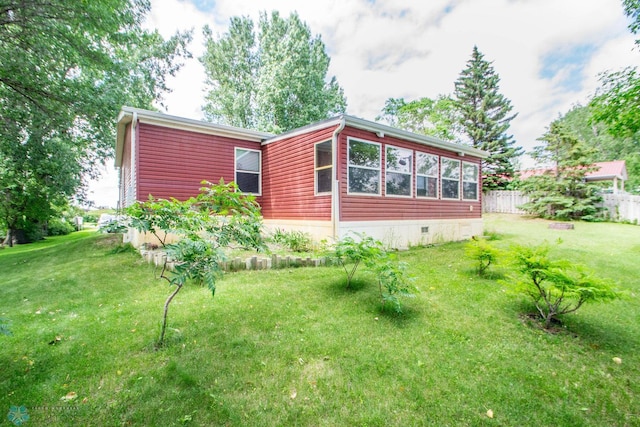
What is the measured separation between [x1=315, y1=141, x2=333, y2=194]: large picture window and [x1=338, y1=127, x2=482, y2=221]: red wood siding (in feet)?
1.29

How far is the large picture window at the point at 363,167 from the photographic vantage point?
7020 millimetres

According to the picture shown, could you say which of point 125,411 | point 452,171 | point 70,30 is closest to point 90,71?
point 70,30

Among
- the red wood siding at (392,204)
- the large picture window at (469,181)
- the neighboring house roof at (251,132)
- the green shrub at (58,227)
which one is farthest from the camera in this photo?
the green shrub at (58,227)

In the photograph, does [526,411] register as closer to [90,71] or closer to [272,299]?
[272,299]

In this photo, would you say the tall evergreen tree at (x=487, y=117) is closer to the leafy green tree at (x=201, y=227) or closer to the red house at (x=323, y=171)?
the red house at (x=323, y=171)

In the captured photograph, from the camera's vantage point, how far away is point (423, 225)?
8.53 meters

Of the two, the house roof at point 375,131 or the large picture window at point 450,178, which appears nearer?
the house roof at point 375,131

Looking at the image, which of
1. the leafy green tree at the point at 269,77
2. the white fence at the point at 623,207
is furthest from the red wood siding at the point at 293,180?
the white fence at the point at 623,207

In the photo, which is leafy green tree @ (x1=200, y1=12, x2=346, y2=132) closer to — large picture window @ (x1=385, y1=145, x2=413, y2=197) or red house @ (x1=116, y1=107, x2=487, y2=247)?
red house @ (x1=116, y1=107, x2=487, y2=247)

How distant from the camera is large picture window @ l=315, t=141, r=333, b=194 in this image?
23.1 ft

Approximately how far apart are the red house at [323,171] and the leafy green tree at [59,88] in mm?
1815

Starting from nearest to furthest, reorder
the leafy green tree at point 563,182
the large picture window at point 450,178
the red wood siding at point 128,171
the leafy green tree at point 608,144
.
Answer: the red wood siding at point 128,171 < the large picture window at point 450,178 < the leafy green tree at point 563,182 < the leafy green tree at point 608,144

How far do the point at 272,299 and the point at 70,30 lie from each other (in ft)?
31.0

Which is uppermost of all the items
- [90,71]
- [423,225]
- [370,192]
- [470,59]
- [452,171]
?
[470,59]
